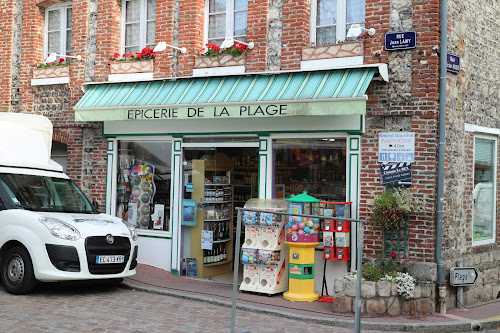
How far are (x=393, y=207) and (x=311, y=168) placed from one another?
1.89 metres

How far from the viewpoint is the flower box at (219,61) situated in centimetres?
1155

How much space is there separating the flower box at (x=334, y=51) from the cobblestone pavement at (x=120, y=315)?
4.52m

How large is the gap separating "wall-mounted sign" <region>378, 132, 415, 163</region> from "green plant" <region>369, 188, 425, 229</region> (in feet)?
1.76

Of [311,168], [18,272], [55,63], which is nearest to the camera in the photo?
[18,272]

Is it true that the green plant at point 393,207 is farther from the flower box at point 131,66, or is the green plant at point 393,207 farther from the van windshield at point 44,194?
the flower box at point 131,66

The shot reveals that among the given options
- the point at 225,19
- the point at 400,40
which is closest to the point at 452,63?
the point at 400,40

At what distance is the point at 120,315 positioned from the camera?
341 inches

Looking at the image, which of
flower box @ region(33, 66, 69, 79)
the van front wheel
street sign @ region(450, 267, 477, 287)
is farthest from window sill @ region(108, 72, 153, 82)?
street sign @ region(450, 267, 477, 287)

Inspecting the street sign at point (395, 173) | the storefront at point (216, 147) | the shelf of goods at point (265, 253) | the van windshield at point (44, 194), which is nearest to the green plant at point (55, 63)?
the storefront at point (216, 147)

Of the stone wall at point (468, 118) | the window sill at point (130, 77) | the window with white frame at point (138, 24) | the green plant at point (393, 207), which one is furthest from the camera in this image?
the window with white frame at point (138, 24)

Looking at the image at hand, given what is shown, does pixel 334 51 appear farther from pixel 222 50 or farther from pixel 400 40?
pixel 222 50

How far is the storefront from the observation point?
10266 millimetres

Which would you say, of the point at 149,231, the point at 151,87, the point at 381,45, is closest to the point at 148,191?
the point at 149,231

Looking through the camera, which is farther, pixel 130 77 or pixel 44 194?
pixel 130 77
